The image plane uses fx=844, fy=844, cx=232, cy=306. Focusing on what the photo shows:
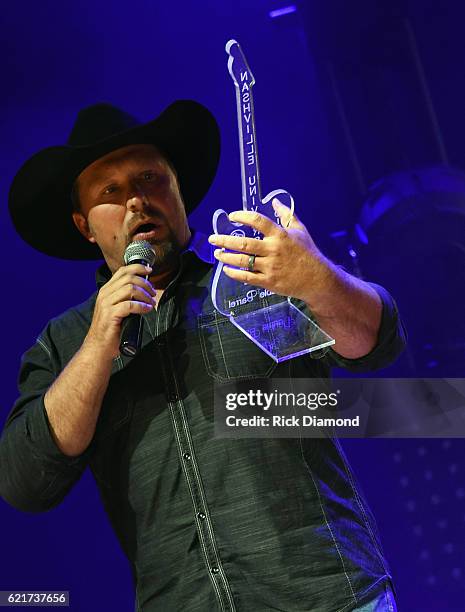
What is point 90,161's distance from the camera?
1.58m

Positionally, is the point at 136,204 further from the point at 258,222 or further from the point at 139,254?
the point at 258,222

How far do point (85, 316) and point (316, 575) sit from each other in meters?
0.63

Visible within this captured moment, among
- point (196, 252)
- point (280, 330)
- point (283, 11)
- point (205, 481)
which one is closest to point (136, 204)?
point (196, 252)

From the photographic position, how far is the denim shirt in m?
1.25

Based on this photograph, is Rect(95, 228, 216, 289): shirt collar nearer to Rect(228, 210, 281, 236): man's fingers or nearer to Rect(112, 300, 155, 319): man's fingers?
Rect(112, 300, 155, 319): man's fingers

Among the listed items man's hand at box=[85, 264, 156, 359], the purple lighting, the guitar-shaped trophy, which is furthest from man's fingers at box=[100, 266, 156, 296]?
the purple lighting

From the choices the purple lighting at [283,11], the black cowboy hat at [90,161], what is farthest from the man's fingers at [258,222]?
the purple lighting at [283,11]

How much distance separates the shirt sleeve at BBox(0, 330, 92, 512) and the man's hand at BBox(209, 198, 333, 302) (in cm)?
43

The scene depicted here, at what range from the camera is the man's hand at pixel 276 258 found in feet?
3.59

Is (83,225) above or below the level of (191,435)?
above

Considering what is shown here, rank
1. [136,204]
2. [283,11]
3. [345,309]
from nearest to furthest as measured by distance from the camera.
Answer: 1. [345,309]
2. [136,204]
3. [283,11]

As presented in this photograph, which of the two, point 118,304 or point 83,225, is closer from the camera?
point 118,304

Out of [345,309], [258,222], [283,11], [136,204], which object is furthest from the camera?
[283,11]

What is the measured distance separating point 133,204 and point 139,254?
0.17 metres
